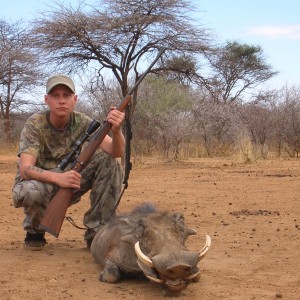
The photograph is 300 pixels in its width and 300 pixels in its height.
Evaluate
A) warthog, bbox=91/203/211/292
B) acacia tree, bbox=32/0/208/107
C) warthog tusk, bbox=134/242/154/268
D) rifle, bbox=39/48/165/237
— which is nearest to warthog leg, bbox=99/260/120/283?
warthog, bbox=91/203/211/292

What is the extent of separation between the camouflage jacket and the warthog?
0.87 metres

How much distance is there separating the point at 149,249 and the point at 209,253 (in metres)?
1.36

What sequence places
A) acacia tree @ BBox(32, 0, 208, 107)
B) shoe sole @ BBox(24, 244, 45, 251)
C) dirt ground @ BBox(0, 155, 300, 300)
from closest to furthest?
dirt ground @ BBox(0, 155, 300, 300)
shoe sole @ BBox(24, 244, 45, 251)
acacia tree @ BBox(32, 0, 208, 107)

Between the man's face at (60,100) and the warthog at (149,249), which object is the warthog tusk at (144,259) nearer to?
the warthog at (149,249)

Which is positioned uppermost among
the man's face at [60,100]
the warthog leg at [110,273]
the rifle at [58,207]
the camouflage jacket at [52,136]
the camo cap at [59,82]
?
the camo cap at [59,82]

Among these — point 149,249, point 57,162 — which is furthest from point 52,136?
point 149,249

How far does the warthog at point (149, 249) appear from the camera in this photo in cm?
344

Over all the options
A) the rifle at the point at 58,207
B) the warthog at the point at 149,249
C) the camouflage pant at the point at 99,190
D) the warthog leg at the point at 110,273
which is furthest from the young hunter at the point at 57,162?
the warthog leg at the point at 110,273

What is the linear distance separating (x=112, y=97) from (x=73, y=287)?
1460cm

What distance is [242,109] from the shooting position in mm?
23516

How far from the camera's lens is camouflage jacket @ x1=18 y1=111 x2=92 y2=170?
504cm

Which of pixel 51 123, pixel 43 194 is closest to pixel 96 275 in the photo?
pixel 43 194

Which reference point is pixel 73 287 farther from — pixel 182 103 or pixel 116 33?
pixel 182 103

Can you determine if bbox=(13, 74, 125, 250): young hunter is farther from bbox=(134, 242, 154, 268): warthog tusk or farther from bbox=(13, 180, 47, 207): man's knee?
bbox=(134, 242, 154, 268): warthog tusk
